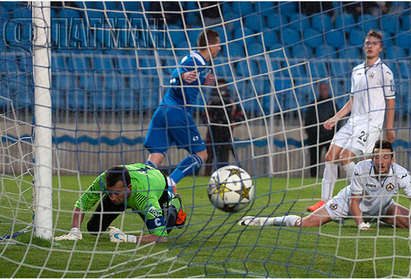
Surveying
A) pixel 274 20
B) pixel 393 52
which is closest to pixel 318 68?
pixel 393 52

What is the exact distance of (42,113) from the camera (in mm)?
4156

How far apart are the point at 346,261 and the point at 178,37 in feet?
32.3

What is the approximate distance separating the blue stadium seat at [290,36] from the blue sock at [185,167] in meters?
7.53

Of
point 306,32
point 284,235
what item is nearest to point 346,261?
point 284,235

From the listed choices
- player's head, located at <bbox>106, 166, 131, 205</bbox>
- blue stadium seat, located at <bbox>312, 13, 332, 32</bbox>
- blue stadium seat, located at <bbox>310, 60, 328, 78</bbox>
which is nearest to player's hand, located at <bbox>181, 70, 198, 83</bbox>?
player's head, located at <bbox>106, 166, 131, 205</bbox>

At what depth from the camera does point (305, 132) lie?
12.0 meters

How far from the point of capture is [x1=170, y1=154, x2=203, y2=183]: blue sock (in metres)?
5.95

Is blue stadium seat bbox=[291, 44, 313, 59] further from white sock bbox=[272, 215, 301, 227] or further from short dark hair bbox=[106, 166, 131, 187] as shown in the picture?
short dark hair bbox=[106, 166, 131, 187]

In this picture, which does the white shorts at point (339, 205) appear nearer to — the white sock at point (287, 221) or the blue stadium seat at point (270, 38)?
the white sock at point (287, 221)

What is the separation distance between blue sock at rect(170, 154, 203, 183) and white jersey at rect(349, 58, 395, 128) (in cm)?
163

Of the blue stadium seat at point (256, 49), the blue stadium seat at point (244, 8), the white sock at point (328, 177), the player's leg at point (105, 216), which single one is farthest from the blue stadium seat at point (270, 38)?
the player's leg at point (105, 216)

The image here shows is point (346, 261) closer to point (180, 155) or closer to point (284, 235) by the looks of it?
point (284, 235)

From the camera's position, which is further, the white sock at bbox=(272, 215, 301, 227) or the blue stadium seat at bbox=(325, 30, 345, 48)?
the blue stadium seat at bbox=(325, 30, 345, 48)

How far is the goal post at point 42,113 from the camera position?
4.10 metres
